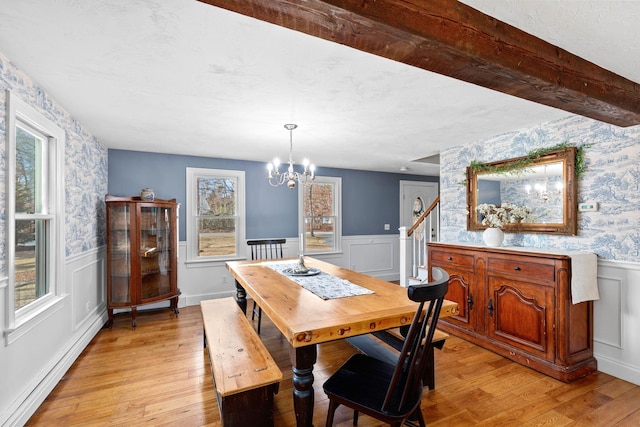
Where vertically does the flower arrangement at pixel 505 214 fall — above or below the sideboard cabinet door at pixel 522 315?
above

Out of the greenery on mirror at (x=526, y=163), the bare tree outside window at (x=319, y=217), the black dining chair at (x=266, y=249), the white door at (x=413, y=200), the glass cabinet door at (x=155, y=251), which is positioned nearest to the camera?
the greenery on mirror at (x=526, y=163)

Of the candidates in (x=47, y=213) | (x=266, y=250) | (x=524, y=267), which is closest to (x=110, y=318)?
(x=47, y=213)

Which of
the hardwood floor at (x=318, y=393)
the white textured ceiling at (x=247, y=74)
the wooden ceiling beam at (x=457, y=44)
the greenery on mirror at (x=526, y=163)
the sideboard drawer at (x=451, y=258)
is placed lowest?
the hardwood floor at (x=318, y=393)

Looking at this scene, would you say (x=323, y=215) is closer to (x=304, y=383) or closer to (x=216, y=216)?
(x=216, y=216)

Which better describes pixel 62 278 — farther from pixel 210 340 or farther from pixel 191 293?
pixel 191 293

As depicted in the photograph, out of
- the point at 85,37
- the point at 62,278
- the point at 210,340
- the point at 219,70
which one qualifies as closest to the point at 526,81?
the point at 219,70

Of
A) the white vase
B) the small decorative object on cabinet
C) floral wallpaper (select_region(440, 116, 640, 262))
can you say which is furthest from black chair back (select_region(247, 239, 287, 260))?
floral wallpaper (select_region(440, 116, 640, 262))

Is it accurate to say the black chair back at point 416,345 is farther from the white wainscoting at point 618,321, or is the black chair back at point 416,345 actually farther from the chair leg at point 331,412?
the white wainscoting at point 618,321

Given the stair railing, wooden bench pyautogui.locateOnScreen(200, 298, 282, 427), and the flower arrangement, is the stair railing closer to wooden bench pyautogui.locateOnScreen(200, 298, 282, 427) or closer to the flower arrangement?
the flower arrangement

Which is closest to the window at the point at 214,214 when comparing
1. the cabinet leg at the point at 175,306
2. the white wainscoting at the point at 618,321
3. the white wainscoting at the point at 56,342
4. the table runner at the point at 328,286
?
the cabinet leg at the point at 175,306

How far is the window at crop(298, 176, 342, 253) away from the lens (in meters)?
5.39

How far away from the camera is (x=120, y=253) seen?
11.9 ft

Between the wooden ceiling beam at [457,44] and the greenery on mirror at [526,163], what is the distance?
776mm

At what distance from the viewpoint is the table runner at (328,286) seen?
207 centimetres
